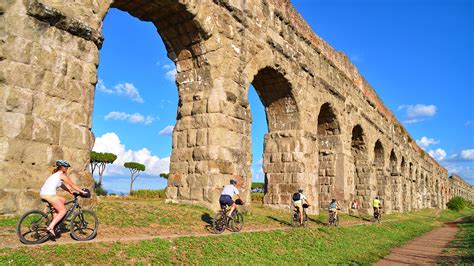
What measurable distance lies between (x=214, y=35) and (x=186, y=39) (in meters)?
0.85

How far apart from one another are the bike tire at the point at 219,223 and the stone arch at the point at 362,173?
53.4ft

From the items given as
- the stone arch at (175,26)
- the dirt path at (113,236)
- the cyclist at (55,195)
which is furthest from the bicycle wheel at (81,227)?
the stone arch at (175,26)

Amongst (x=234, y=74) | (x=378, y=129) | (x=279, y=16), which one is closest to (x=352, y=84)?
(x=378, y=129)

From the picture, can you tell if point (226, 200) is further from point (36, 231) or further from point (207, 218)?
point (36, 231)

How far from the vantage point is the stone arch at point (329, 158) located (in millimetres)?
19031

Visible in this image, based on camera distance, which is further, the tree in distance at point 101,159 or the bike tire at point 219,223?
the tree in distance at point 101,159

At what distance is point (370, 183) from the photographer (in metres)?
23.7

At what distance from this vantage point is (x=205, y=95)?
440 inches

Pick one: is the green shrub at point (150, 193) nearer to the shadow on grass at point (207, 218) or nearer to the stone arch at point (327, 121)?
the stone arch at point (327, 121)

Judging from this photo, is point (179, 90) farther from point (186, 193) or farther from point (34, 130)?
point (34, 130)

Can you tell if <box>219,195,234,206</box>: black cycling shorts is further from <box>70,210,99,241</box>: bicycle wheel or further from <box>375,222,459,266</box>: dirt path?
<box>375,222,459,266</box>: dirt path

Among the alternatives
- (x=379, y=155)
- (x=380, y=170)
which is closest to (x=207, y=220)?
(x=380, y=170)

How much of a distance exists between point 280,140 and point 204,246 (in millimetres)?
9367

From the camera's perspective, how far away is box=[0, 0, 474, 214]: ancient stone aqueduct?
6891 mm
